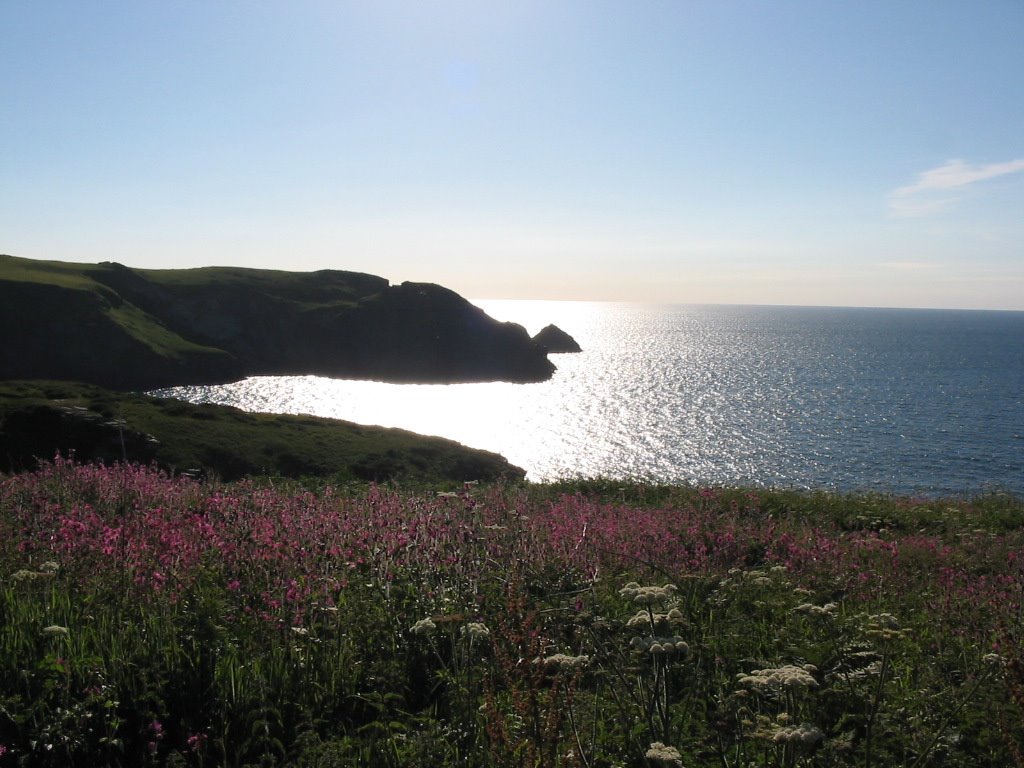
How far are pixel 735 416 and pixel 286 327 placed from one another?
93928 mm

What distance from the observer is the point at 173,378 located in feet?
375

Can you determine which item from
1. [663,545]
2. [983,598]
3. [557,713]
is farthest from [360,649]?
[983,598]

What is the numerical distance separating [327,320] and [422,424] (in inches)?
2674

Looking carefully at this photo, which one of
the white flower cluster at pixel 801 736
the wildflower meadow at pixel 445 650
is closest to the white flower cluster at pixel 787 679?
the wildflower meadow at pixel 445 650

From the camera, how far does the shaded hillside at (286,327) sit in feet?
404

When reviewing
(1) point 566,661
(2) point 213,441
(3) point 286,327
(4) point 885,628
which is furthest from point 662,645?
(3) point 286,327

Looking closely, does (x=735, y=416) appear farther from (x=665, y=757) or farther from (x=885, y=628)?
(x=665, y=757)

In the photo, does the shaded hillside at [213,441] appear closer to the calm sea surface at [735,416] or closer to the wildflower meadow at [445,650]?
the calm sea surface at [735,416]

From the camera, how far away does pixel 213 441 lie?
131 ft

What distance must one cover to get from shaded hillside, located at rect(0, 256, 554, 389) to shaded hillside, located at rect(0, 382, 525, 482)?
76.7 metres

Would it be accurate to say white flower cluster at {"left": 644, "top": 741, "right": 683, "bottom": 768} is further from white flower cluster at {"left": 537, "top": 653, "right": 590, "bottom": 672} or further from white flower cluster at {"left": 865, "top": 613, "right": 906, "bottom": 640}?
white flower cluster at {"left": 865, "top": 613, "right": 906, "bottom": 640}

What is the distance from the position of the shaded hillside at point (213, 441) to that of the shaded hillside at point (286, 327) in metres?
76.7

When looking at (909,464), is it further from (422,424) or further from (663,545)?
(663,545)

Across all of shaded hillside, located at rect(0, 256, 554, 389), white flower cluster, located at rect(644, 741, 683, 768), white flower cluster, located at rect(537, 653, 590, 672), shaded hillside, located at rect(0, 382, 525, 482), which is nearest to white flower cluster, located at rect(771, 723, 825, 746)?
white flower cluster, located at rect(644, 741, 683, 768)
